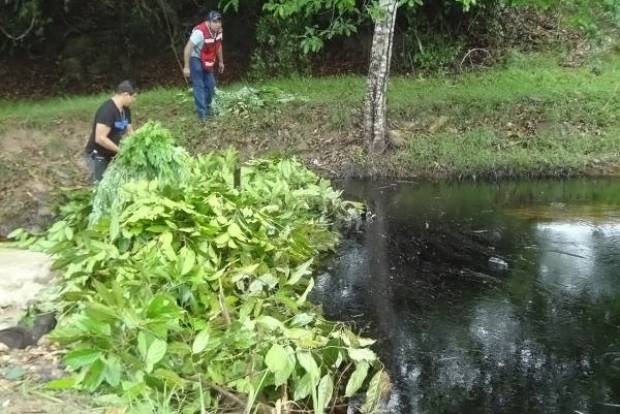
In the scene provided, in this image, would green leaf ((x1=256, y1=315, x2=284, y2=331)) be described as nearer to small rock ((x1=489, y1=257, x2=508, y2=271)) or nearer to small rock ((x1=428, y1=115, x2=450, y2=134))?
small rock ((x1=489, y1=257, x2=508, y2=271))

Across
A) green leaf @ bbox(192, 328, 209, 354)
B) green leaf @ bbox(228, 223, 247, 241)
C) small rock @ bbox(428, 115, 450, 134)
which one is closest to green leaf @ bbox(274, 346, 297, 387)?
green leaf @ bbox(192, 328, 209, 354)

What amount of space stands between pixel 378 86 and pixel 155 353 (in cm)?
725

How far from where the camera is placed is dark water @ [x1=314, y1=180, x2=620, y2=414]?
4668mm

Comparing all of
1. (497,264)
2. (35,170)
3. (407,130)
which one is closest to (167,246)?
(497,264)

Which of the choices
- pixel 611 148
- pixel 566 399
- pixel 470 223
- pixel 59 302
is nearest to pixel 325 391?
pixel 566 399

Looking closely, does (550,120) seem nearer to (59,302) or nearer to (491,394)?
(491,394)

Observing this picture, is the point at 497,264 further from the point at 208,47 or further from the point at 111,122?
the point at 208,47

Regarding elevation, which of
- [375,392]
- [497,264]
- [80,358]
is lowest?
[497,264]

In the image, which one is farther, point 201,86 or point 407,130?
point 407,130

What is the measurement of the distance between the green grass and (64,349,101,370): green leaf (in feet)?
22.7

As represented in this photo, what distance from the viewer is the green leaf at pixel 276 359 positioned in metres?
4.16

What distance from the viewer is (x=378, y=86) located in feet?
34.8

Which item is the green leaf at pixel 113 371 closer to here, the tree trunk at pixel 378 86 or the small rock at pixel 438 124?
the tree trunk at pixel 378 86

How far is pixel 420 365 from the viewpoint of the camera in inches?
195
